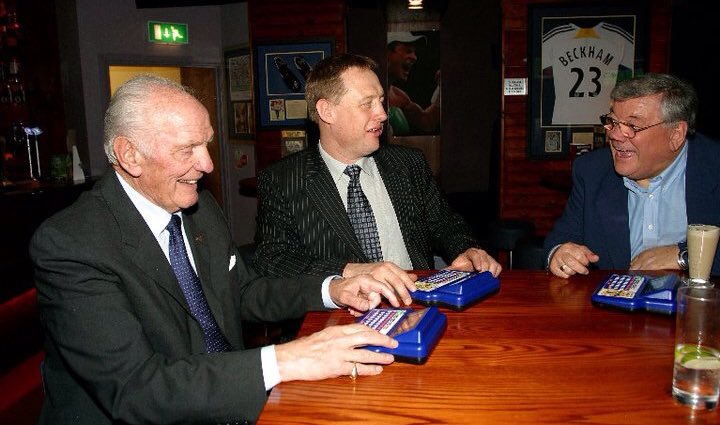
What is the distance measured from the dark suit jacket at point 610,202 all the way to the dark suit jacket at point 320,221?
497 millimetres

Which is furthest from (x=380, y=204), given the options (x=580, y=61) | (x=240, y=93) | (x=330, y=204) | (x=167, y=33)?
(x=167, y=33)

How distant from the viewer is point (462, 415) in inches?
39.3

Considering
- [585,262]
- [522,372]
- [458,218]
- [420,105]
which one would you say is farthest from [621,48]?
[522,372]

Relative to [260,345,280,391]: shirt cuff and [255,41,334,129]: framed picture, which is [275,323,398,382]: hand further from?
[255,41,334,129]: framed picture

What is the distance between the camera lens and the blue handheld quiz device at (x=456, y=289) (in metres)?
1.53

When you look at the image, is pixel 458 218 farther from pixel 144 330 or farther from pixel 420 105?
pixel 420 105

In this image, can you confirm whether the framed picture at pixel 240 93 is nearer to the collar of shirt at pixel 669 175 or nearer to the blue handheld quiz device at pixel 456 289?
the collar of shirt at pixel 669 175

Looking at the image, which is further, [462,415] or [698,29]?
[698,29]

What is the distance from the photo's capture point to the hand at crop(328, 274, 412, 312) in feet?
5.09

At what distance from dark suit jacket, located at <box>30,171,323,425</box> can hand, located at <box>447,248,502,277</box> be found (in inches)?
20.2

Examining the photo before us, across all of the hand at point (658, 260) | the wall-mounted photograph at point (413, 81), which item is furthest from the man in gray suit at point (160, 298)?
the wall-mounted photograph at point (413, 81)

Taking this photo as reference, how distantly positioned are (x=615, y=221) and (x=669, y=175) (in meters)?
0.32

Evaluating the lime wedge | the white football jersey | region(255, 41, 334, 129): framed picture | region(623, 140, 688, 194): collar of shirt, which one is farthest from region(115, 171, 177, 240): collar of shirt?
the white football jersey

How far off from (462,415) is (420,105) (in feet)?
25.7
